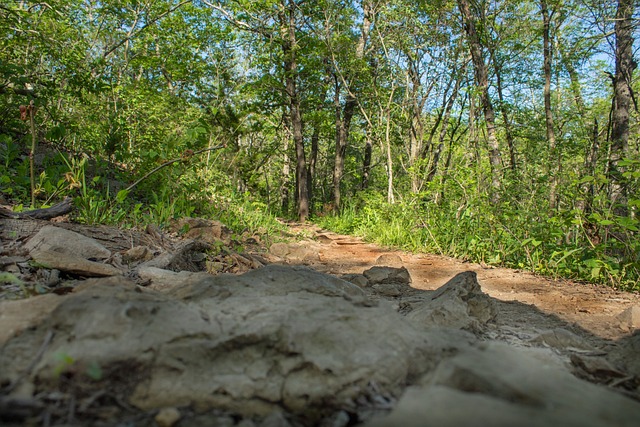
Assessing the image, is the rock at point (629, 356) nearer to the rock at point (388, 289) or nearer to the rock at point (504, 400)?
the rock at point (504, 400)

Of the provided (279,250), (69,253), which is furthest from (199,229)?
(69,253)

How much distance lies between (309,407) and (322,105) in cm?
1497

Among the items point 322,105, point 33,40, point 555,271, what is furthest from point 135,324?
point 322,105

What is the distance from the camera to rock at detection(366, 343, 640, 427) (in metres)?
0.72

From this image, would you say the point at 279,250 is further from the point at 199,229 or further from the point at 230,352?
the point at 230,352

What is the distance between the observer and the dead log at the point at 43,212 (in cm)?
280

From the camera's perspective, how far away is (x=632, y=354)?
163 centimetres

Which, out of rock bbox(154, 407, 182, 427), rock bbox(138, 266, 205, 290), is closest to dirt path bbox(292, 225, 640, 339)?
rock bbox(138, 266, 205, 290)

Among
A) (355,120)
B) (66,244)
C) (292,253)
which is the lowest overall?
(292,253)

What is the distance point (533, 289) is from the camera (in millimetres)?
3543

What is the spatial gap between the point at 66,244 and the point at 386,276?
2.56 m

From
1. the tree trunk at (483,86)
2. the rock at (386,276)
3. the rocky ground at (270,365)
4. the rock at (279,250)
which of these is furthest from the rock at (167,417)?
the tree trunk at (483,86)

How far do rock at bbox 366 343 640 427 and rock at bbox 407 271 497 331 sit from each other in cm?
84

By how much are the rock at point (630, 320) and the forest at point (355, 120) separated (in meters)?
1.14
